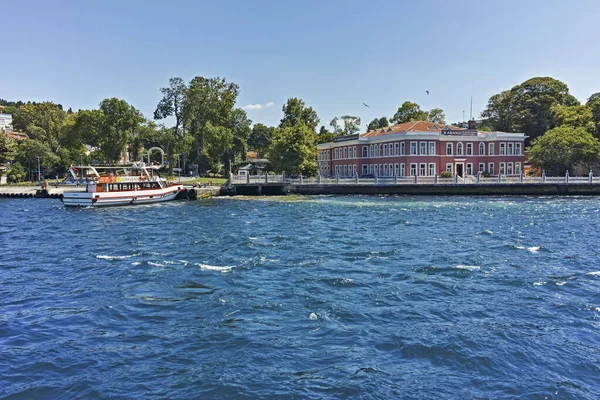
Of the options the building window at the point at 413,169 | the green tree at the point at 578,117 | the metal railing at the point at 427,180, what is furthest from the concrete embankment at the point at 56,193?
the green tree at the point at 578,117

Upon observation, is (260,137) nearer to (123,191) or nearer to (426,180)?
(426,180)

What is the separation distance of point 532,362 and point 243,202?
131ft

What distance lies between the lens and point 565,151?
6056 cm

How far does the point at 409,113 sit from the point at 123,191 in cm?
5918

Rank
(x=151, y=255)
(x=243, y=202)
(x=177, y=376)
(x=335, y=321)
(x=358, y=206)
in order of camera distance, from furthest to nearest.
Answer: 1. (x=243, y=202)
2. (x=358, y=206)
3. (x=151, y=255)
4. (x=335, y=321)
5. (x=177, y=376)

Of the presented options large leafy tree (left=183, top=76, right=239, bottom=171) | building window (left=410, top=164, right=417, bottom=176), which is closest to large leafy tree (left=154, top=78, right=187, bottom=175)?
large leafy tree (left=183, top=76, right=239, bottom=171)

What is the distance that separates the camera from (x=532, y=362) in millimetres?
9281

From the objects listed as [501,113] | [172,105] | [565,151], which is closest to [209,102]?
[172,105]

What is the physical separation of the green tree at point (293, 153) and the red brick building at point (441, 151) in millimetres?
10709

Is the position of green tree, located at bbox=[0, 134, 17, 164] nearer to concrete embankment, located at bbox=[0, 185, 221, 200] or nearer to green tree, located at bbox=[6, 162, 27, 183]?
green tree, located at bbox=[6, 162, 27, 183]

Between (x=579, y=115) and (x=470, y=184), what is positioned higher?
(x=579, y=115)

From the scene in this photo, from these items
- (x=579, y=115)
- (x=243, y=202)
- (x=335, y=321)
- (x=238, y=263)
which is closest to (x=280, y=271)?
(x=238, y=263)

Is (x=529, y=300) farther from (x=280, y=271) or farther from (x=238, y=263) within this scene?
(x=238, y=263)

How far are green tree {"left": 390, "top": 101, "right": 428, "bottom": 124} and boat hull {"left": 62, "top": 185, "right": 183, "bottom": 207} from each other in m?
52.6
